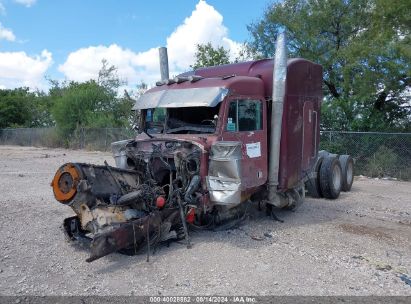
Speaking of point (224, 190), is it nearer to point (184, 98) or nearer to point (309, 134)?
point (184, 98)

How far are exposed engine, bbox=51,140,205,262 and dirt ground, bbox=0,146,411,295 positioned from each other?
1.08 ft

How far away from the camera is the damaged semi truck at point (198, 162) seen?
639cm

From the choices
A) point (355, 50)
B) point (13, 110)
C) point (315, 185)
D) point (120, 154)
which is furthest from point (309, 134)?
point (13, 110)

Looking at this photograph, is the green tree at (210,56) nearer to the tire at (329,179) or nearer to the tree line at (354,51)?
the tree line at (354,51)

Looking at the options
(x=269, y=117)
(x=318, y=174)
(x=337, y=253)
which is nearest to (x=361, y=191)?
(x=318, y=174)

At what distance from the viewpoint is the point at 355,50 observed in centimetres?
1698

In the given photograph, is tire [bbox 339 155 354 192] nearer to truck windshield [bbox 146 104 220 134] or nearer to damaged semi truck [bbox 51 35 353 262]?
damaged semi truck [bbox 51 35 353 262]

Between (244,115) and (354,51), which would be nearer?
(244,115)

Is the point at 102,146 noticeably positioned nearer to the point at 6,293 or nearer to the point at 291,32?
the point at 291,32

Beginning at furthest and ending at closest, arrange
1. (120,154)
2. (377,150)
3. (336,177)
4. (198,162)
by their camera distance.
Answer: (377,150), (336,177), (120,154), (198,162)

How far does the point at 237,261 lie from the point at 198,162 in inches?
66.3

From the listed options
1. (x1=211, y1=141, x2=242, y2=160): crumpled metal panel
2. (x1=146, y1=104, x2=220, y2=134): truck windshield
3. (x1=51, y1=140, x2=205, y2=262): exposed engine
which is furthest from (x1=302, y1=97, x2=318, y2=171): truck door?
(x1=51, y1=140, x2=205, y2=262): exposed engine

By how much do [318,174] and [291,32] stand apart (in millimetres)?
11217

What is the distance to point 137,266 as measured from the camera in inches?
238
